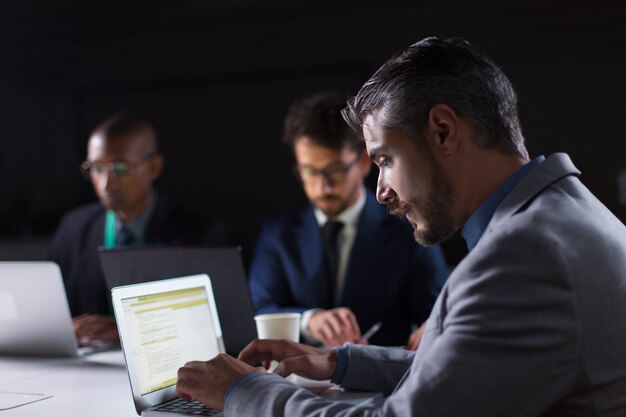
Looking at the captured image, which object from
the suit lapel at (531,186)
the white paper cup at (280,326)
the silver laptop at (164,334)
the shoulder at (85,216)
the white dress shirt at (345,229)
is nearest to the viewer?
the suit lapel at (531,186)

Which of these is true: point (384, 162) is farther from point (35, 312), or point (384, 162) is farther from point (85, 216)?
point (85, 216)

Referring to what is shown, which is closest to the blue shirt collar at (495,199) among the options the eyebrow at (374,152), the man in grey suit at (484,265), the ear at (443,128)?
the man in grey suit at (484,265)

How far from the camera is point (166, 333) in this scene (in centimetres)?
161

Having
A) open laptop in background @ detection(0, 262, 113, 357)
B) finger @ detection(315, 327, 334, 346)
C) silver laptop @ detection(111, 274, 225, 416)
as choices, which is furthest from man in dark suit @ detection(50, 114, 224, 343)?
silver laptop @ detection(111, 274, 225, 416)

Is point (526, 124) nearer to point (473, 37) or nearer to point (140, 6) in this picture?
point (473, 37)

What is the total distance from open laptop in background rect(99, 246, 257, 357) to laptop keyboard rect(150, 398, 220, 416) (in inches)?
18.2

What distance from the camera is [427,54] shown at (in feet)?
4.55

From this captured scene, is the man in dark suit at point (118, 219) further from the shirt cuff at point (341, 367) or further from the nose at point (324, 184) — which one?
the shirt cuff at point (341, 367)

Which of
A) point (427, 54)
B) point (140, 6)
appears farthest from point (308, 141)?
point (140, 6)

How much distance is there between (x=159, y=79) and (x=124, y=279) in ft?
14.8

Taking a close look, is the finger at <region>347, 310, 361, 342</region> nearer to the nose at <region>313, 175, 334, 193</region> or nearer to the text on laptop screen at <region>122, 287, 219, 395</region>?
the text on laptop screen at <region>122, 287, 219, 395</region>

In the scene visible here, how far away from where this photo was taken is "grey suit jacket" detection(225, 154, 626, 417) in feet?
3.66

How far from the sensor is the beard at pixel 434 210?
1.37 m

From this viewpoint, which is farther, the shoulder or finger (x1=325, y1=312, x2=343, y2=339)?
the shoulder
